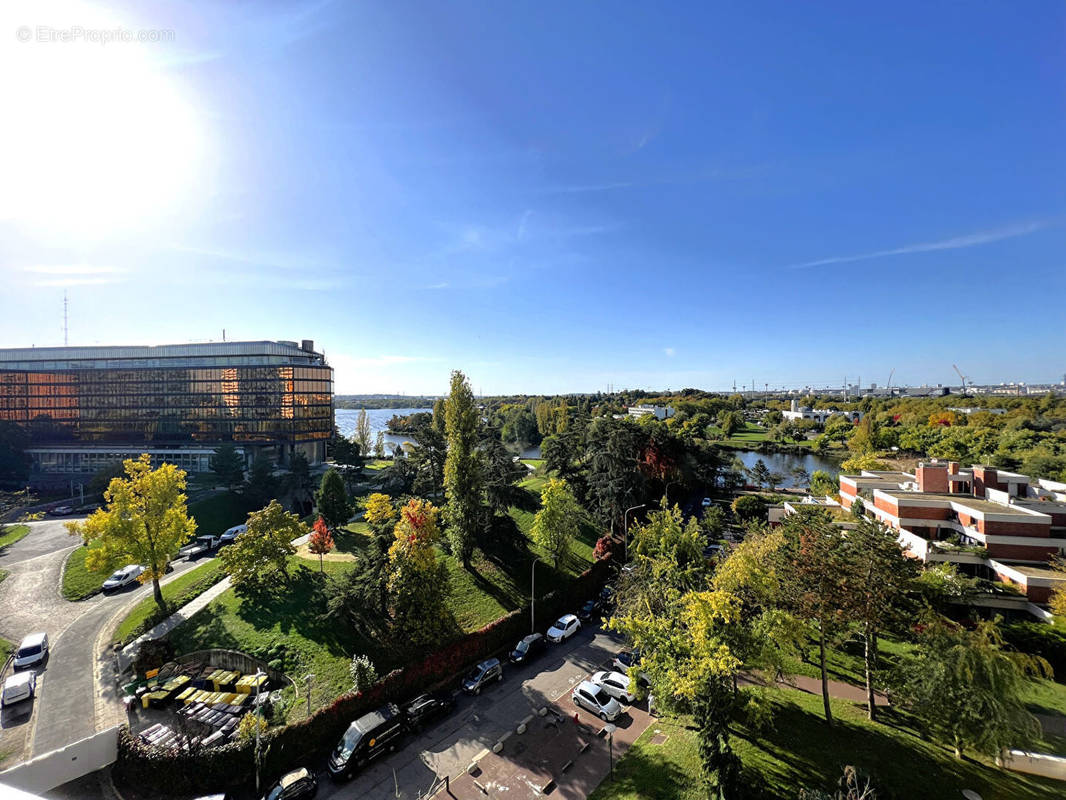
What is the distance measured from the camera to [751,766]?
15.3 metres

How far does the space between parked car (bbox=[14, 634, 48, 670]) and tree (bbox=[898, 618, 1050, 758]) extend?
38619 millimetres

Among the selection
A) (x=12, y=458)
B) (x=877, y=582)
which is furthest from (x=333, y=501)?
(x=12, y=458)

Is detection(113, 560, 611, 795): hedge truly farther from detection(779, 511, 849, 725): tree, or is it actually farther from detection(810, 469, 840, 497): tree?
detection(810, 469, 840, 497): tree

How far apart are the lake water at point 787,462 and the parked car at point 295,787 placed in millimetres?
74180

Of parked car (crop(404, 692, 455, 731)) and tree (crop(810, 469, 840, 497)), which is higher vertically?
tree (crop(810, 469, 840, 497))

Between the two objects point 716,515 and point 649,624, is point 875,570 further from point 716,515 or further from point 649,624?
point 716,515

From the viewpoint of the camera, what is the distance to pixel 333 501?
1423 inches

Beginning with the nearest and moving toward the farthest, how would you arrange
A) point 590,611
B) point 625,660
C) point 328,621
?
point 625,660, point 328,621, point 590,611

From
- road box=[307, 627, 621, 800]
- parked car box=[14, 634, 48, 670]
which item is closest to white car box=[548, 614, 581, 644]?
road box=[307, 627, 621, 800]

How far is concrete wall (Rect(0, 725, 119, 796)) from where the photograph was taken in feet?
48.9

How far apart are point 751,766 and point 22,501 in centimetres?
6850

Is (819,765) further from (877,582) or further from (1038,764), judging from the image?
(1038,764)

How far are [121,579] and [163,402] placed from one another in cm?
5232

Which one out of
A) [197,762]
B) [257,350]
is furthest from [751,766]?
[257,350]
